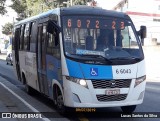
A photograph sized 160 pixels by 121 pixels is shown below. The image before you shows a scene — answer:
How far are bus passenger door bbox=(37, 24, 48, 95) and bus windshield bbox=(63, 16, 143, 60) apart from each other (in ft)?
5.86

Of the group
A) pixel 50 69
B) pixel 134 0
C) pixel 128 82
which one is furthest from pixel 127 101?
pixel 134 0

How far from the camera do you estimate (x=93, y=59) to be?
974 centimetres

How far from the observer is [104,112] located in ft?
36.3

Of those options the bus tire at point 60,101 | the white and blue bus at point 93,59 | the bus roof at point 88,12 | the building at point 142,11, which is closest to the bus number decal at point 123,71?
the white and blue bus at point 93,59

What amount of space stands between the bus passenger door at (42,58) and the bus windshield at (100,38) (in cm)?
179

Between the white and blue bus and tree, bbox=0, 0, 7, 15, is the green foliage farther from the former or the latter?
the white and blue bus

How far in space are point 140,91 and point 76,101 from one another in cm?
165

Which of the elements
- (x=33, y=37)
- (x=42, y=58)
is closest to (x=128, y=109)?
(x=42, y=58)

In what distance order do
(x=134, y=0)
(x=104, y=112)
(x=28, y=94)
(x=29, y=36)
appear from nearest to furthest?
1. (x=104, y=112)
2. (x=29, y=36)
3. (x=28, y=94)
4. (x=134, y=0)

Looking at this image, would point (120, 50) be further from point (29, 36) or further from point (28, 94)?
point (28, 94)

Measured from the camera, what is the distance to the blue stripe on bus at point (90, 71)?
954 centimetres

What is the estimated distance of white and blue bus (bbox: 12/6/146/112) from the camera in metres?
9.55

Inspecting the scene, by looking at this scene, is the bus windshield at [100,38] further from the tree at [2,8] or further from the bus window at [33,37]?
the tree at [2,8]

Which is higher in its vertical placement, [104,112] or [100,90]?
[100,90]
